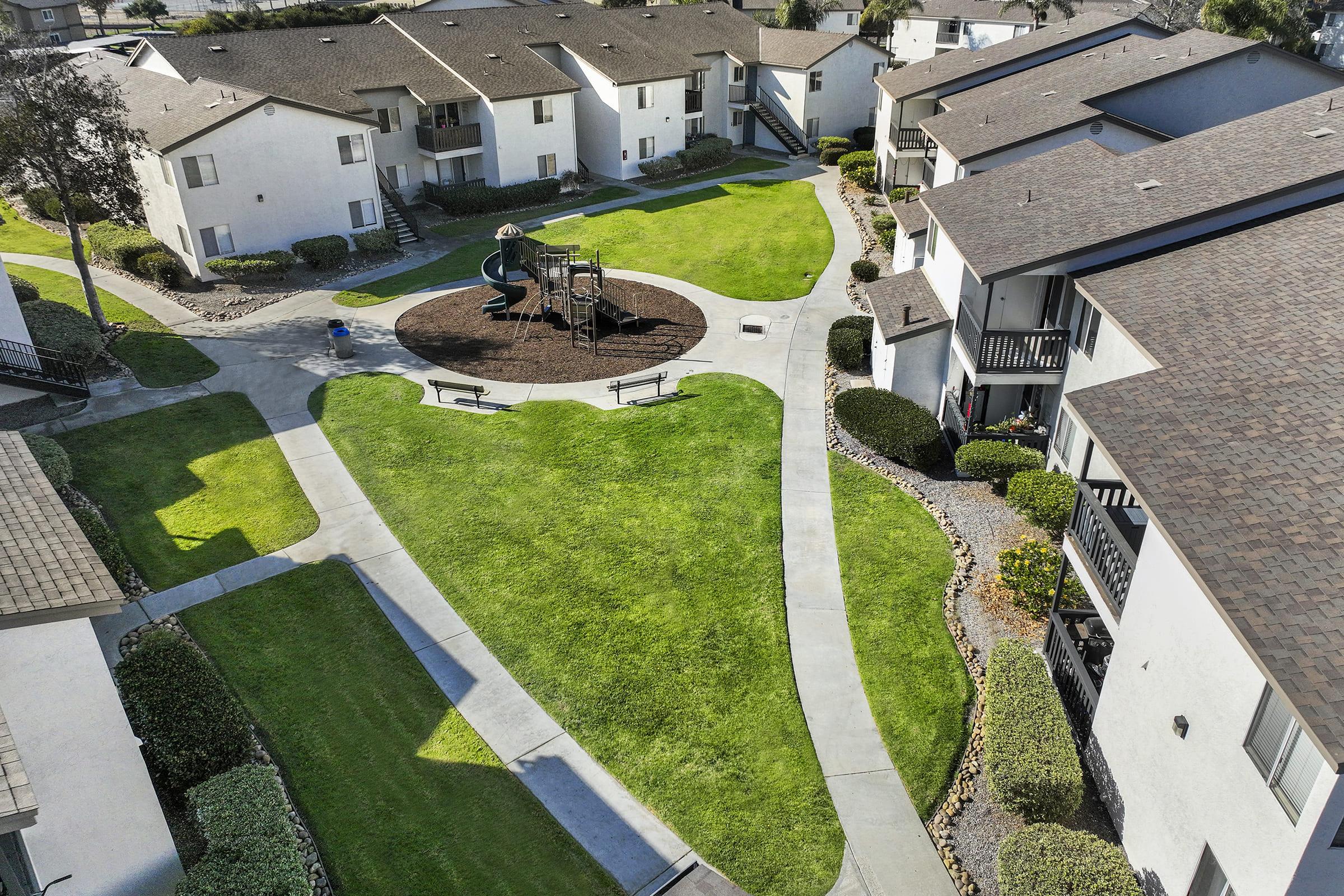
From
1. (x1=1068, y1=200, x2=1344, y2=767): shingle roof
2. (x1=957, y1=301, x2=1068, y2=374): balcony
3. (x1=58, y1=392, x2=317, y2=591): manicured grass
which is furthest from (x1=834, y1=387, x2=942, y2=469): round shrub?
(x1=58, y1=392, x2=317, y2=591): manicured grass

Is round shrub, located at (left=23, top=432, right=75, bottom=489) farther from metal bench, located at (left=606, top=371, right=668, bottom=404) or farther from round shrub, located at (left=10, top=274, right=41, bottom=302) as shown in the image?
metal bench, located at (left=606, top=371, right=668, bottom=404)

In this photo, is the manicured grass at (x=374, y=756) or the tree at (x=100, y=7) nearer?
the manicured grass at (x=374, y=756)

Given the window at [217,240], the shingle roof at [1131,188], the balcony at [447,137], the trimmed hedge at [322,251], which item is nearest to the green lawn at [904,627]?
the shingle roof at [1131,188]

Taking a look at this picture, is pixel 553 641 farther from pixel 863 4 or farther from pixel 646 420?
pixel 863 4

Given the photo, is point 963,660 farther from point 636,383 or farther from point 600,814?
point 636,383

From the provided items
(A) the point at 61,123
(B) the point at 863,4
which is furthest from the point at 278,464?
(B) the point at 863,4

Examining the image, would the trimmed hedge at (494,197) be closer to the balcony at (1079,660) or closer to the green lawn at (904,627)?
the green lawn at (904,627)
